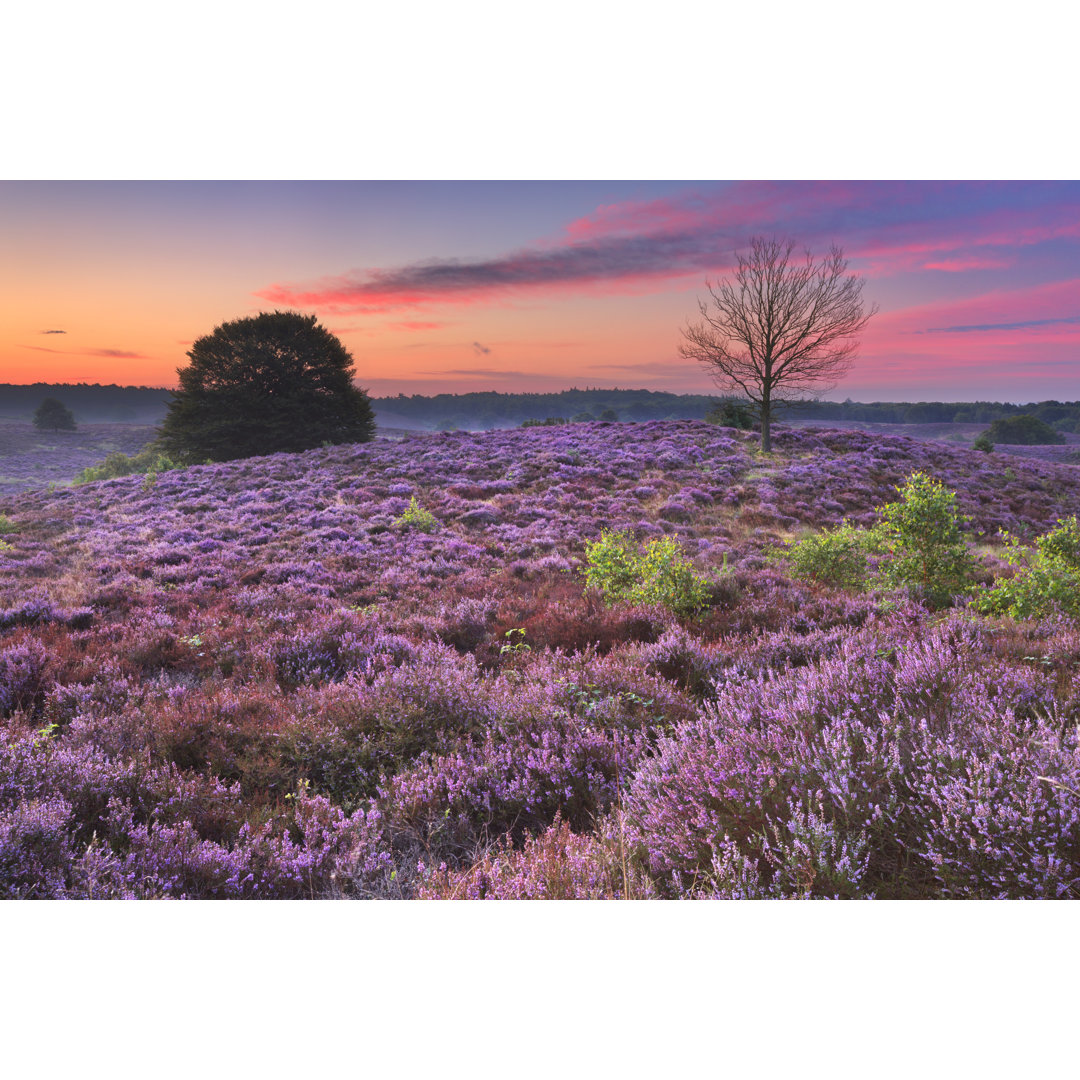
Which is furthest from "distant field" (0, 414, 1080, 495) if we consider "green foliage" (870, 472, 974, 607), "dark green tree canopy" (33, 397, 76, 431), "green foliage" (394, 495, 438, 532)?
"green foliage" (870, 472, 974, 607)

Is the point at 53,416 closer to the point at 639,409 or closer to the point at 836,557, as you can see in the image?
the point at 836,557

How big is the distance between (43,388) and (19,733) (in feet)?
26.5

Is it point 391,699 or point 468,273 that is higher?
point 468,273

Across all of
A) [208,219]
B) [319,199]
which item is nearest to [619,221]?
[319,199]

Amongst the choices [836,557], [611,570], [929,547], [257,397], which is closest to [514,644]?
[611,570]

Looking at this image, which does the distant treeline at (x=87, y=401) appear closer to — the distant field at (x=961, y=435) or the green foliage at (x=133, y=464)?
the green foliage at (x=133, y=464)

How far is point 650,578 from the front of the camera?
5.46 metres

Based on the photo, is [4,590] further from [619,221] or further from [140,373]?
[619,221]

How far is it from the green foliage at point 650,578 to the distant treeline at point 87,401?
28.6 ft

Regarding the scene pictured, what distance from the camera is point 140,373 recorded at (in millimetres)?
8492

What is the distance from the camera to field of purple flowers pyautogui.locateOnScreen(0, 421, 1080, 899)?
1972 millimetres

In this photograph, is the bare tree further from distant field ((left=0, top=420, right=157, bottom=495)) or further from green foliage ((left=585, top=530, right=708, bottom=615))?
distant field ((left=0, top=420, right=157, bottom=495))

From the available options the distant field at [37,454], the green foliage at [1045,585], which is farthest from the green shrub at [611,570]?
the distant field at [37,454]

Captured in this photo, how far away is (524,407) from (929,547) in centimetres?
1350
